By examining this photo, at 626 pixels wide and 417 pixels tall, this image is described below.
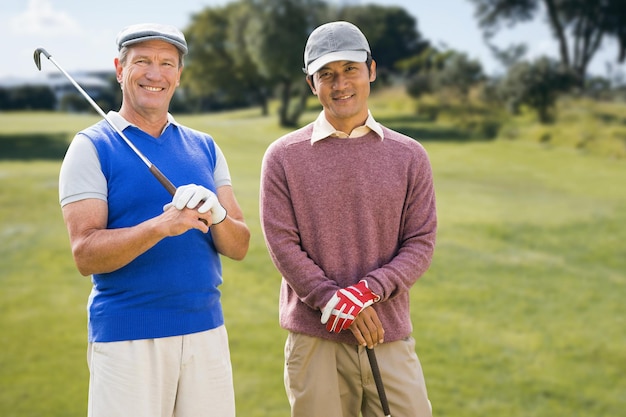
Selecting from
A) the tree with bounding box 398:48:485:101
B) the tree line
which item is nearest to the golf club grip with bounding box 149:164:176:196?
the tree line

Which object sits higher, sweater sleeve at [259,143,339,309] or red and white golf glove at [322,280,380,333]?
sweater sleeve at [259,143,339,309]

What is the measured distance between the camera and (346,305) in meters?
2.15

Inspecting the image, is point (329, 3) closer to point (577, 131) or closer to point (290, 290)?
point (577, 131)

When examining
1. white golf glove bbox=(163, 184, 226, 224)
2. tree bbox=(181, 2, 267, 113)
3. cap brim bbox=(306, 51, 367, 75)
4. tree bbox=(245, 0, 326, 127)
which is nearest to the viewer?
white golf glove bbox=(163, 184, 226, 224)

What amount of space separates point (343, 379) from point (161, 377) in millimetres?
613

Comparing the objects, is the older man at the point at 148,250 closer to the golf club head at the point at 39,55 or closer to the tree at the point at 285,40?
the golf club head at the point at 39,55

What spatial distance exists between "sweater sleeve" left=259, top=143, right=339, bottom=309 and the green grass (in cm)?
387

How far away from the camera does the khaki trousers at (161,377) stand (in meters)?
1.98

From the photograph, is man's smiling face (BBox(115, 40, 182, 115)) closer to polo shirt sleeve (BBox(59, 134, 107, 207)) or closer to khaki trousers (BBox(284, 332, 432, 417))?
polo shirt sleeve (BBox(59, 134, 107, 207))

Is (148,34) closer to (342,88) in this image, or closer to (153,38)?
(153,38)

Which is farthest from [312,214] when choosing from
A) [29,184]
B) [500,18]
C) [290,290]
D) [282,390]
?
[500,18]

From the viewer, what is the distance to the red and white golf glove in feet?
7.05

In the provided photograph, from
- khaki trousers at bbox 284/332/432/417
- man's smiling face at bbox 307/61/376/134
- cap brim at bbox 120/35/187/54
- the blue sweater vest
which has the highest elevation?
→ cap brim at bbox 120/35/187/54

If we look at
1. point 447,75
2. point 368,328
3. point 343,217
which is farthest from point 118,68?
point 447,75
